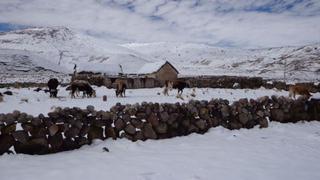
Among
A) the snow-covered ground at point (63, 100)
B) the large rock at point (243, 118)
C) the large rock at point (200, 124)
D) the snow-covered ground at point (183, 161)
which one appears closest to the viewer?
the snow-covered ground at point (183, 161)

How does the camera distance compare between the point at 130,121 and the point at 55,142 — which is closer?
the point at 55,142

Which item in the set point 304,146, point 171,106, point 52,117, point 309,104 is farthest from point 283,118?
point 52,117

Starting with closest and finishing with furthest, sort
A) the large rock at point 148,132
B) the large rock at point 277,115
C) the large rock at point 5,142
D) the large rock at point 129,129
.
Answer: the large rock at point 5,142 → the large rock at point 129,129 → the large rock at point 148,132 → the large rock at point 277,115

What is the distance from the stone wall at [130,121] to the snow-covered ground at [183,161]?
0.76 feet

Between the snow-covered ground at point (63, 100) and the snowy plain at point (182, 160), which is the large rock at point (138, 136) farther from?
the snow-covered ground at point (63, 100)

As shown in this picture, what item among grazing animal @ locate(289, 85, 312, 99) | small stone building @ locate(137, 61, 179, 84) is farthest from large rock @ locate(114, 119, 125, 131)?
small stone building @ locate(137, 61, 179, 84)

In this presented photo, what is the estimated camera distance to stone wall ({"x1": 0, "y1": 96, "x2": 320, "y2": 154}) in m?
7.09

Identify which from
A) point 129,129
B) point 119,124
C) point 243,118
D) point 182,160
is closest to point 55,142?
point 119,124

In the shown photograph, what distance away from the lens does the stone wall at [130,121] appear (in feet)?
23.2

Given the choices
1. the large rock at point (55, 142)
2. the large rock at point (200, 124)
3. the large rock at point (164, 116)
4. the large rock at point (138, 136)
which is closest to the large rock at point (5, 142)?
the large rock at point (55, 142)

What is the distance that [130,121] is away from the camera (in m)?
8.46

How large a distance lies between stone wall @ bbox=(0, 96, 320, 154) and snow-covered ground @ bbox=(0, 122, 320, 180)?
232mm

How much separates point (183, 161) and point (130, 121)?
1983 mm

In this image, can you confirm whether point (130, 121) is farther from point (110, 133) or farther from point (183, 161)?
point (183, 161)
